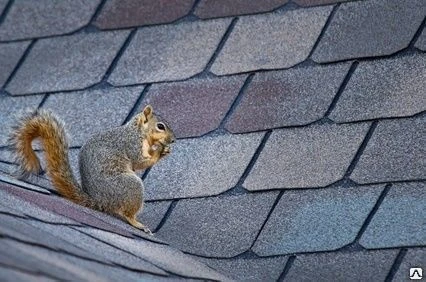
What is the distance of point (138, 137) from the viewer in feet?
15.3

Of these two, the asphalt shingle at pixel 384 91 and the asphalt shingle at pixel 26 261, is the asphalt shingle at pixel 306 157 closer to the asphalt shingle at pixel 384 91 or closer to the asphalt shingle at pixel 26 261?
the asphalt shingle at pixel 384 91

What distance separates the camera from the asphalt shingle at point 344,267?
3.85 m

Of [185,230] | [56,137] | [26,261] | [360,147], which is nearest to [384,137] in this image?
[360,147]

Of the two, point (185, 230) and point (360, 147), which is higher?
point (360, 147)

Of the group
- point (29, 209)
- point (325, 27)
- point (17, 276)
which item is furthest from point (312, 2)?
point (17, 276)

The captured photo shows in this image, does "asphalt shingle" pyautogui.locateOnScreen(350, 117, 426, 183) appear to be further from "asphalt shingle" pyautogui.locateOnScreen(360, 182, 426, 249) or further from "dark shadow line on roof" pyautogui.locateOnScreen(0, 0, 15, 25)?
"dark shadow line on roof" pyautogui.locateOnScreen(0, 0, 15, 25)

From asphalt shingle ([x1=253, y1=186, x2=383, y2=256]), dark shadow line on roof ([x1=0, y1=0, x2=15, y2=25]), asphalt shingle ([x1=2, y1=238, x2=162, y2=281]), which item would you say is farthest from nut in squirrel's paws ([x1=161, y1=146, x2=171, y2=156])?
asphalt shingle ([x1=2, y1=238, x2=162, y2=281])

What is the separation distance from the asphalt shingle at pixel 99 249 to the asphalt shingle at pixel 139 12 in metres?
1.31

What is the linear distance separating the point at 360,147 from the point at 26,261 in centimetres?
145

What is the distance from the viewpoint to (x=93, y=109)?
15.3 feet

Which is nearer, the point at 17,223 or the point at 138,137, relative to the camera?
the point at 17,223

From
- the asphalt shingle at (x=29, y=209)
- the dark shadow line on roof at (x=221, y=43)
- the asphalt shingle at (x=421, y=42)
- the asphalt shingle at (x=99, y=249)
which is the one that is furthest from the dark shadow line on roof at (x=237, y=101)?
the asphalt shingle at (x=99, y=249)

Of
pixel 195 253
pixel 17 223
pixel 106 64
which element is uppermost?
pixel 106 64

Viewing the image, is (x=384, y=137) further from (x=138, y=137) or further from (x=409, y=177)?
(x=138, y=137)
